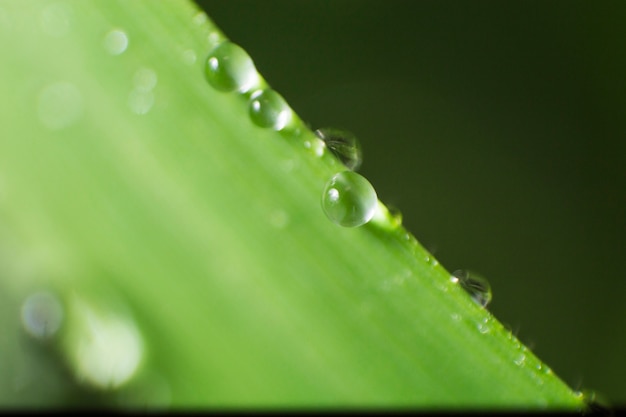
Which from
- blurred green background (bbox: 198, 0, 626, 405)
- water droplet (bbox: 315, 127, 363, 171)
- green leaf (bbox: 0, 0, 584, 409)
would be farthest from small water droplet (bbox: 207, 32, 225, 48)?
blurred green background (bbox: 198, 0, 626, 405)

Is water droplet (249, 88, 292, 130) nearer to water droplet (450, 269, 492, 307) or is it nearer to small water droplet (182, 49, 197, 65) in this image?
small water droplet (182, 49, 197, 65)

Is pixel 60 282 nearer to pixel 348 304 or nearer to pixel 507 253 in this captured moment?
pixel 348 304

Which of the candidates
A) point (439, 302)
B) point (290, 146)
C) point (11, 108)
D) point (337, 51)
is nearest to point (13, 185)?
point (11, 108)

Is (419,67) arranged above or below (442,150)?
above

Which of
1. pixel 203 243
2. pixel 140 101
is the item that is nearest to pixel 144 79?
pixel 140 101

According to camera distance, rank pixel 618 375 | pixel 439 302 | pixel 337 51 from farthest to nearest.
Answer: pixel 337 51 → pixel 618 375 → pixel 439 302

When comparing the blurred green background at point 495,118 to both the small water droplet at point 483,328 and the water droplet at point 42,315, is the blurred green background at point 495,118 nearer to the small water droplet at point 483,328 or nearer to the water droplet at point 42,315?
the water droplet at point 42,315

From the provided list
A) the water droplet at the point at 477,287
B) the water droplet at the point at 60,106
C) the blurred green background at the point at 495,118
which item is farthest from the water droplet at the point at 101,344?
the blurred green background at the point at 495,118
